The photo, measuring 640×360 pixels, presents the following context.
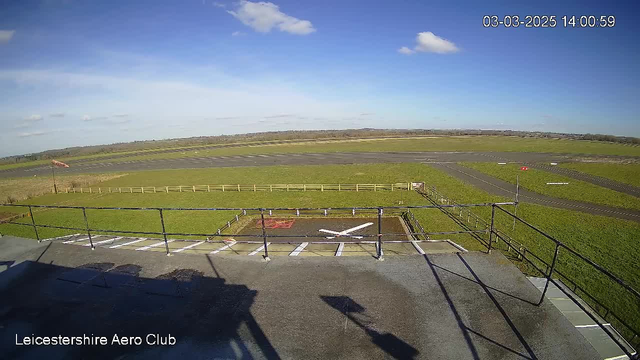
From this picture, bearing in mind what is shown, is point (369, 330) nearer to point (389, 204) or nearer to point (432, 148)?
point (389, 204)

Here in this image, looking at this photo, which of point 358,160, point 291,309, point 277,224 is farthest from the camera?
point 358,160

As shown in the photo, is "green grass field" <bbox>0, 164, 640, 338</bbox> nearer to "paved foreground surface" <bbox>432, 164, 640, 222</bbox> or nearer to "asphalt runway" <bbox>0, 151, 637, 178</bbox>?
"paved foreground surface" <bbox>432, 164, 640, 222</bbox>

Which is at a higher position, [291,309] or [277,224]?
[291,309]

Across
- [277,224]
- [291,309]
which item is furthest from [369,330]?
[277,224]

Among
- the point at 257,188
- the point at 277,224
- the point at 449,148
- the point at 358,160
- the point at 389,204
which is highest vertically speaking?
the point at 449,148

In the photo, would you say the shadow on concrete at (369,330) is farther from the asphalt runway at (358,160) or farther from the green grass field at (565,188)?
the asphalt runway at (358,160)

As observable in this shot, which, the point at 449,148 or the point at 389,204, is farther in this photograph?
the point at 449,148
